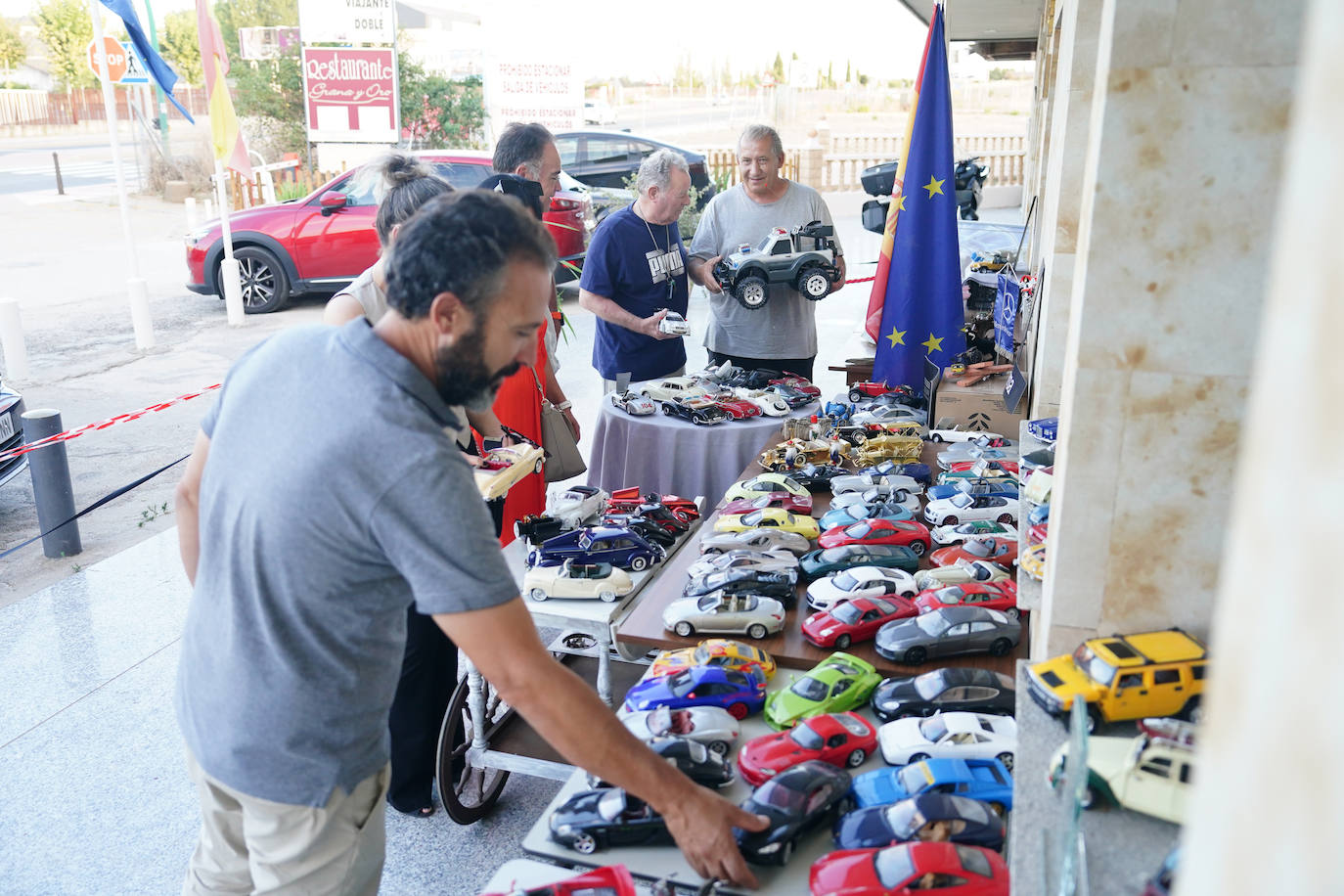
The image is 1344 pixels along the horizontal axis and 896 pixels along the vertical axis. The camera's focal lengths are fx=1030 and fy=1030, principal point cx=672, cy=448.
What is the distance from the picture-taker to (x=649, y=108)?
126 ft

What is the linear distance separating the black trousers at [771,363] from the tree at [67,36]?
1190 inches

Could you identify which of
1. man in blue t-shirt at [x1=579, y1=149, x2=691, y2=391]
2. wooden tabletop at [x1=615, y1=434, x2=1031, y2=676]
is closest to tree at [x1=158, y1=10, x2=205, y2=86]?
man in blue t-shirt at [x1=579, y1=149, x2=691, y2=391]

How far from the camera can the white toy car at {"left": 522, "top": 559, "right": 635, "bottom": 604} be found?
336 centimetres

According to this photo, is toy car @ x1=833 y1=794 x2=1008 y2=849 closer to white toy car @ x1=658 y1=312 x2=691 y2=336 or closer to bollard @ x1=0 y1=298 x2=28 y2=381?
white toy car @ x1=658 y1=312 x2=691 y2=336

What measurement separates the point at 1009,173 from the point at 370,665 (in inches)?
950

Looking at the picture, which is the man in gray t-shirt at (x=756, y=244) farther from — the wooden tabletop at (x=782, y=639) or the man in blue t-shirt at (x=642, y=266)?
the wooden tabletop at (x=782, y=639)

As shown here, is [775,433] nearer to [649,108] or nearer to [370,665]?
Result: [370,665]

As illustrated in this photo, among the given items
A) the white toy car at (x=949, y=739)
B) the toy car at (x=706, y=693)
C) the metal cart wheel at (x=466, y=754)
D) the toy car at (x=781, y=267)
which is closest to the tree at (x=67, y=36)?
the toy car at (x=781, y=267)

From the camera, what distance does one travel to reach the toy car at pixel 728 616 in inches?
120

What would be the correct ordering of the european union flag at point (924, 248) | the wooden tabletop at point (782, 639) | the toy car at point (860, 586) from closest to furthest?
the wooden tabletop at point (782, 639), the toy car at point (860, 586), the european union flag at point (924, 248)

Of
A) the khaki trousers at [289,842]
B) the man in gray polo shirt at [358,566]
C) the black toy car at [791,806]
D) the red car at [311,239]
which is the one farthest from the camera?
the red car at [311,239]

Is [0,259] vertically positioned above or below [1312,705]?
below

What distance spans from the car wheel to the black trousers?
0.40 metres

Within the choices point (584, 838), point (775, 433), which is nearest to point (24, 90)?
point (775, 433)
